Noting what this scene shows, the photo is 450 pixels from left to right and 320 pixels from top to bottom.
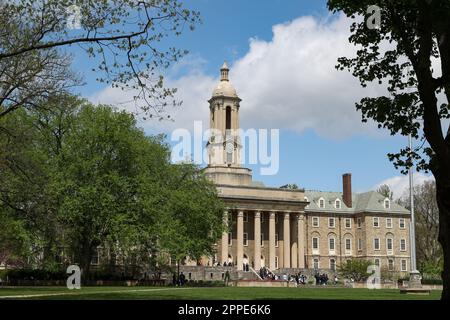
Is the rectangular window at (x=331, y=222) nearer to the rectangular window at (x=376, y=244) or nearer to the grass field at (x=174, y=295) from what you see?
the rectangular window at (x=376, y=244)

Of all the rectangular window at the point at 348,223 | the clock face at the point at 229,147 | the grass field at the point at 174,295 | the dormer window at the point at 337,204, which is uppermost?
the clock face at the point at 229,147

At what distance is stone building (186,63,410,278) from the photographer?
86812mm

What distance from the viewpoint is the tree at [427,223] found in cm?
8631

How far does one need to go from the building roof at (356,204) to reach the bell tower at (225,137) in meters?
14.5

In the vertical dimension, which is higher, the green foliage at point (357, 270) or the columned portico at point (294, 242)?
the columned portico at point (294, 242)

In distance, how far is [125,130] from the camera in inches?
1977

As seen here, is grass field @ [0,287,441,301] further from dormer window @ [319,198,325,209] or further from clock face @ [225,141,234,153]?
dormer window @ [319,198,325,209]

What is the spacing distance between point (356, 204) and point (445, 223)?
85.6 meters

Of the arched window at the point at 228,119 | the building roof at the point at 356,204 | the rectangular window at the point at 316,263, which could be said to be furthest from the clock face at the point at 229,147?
the rectangular window at the point at 316,263

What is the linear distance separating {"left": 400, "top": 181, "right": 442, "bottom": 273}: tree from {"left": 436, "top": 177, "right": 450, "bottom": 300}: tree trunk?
68380 mm

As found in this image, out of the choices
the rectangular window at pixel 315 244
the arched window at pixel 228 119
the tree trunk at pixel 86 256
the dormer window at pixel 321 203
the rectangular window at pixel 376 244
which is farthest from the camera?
the dormer window at pixel 321 203

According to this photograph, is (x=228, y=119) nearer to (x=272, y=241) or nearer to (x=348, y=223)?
(x=272, y=241)

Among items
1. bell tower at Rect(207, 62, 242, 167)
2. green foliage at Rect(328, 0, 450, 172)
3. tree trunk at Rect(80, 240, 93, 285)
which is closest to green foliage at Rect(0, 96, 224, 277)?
tree trunk at Rect(80, 240, 93, 285)

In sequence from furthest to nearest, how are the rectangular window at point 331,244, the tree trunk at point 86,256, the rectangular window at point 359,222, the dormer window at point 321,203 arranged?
the dormer window at point 321,203, the rectangular window at point 359,222, the rectangular window at point 331,244, the tree trunk at point 86,256
